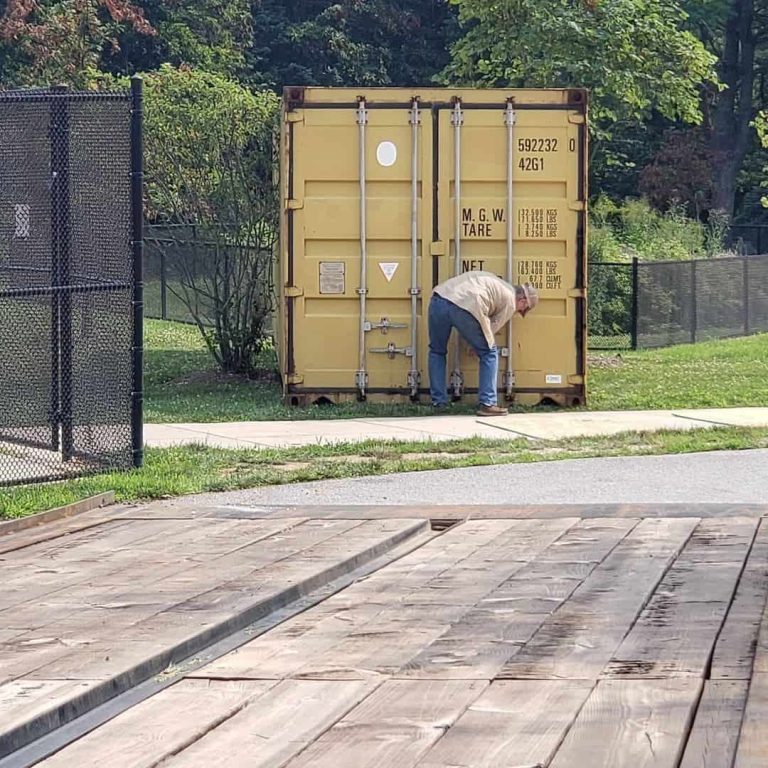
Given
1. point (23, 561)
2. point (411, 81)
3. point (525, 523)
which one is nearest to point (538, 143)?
point (525, 523)

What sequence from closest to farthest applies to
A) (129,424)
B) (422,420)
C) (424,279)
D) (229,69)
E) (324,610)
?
(324,610) → (129,424) → (422,420) → (424,279) → (229,69)

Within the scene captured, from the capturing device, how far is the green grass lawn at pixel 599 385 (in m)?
14.7

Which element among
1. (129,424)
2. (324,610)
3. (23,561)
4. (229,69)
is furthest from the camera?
(229,69)

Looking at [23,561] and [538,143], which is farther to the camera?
[538,143]

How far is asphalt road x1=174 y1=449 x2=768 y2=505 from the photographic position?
9.56 m

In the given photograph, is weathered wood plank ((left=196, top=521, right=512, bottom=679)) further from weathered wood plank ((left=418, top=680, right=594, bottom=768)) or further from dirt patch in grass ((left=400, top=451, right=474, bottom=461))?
dirt patch in grass ((left=400, top=451, right=474, bottom=461))

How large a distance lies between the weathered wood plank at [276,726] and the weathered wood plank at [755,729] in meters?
1.21

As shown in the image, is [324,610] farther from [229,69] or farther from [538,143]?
[229,69]

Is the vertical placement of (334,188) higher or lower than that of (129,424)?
higher

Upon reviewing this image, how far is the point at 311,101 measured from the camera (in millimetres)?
14734

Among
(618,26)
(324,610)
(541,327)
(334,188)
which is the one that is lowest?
(324,610)

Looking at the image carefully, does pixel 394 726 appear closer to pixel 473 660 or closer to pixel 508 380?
pixel 473 660

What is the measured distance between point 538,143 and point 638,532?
24.3ft

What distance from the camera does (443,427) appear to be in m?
13.5
